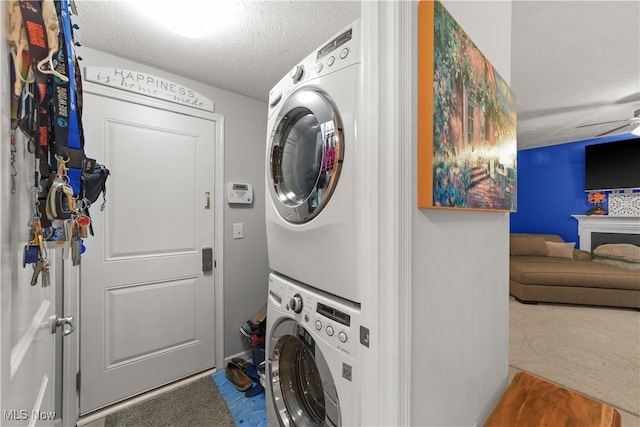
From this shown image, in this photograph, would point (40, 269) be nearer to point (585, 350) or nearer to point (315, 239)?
point (315, 239)

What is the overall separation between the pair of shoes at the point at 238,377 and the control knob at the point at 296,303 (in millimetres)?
1295

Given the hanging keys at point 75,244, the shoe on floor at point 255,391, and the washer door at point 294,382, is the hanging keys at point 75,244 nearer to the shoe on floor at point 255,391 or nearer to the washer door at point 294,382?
the washer door at point 294,382

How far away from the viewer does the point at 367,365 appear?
76cm

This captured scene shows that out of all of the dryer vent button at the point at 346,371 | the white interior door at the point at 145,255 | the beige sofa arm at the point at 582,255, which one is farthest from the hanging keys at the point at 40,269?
the beige sofa arm at the point at 582,255

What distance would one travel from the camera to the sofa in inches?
124

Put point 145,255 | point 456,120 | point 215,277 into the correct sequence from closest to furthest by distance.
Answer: point 456,120, point 145,255, point 215,277

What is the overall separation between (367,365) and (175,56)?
213 centimetres

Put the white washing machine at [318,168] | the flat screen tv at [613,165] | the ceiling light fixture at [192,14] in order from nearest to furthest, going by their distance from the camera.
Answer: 1. the white washing machine at [318,168]
2. the ceiling light fixture at [192,14]
3. the flat screen tv at [613,165]

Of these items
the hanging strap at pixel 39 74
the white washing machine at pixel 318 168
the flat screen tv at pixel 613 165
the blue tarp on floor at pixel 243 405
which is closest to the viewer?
the hanging strap at pixel 39 74

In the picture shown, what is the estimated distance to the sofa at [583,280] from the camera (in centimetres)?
314

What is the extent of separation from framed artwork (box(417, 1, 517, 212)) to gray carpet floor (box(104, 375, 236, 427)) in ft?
6.16

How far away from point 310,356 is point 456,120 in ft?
3.59

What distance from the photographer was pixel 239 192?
2277 mm

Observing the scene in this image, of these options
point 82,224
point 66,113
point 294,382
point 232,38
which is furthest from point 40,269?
point 232,38
